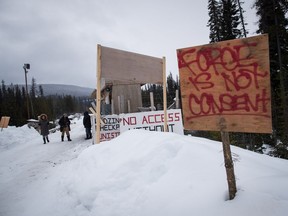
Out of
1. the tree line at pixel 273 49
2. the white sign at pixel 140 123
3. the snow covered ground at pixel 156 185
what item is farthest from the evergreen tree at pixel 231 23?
the snow covered ground at pixel 156 185

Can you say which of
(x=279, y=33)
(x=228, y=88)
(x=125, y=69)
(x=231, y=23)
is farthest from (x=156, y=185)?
(x=231, y=23)

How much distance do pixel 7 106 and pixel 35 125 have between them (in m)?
27.8

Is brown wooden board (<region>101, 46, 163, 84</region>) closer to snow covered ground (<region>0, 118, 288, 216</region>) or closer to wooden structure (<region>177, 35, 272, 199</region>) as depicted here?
snow covered ground (<region>0, 118, 288, 216</region>)

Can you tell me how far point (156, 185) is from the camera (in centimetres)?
310

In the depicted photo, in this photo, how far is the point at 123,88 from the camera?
12898 millimetres

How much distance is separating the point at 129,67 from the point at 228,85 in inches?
166

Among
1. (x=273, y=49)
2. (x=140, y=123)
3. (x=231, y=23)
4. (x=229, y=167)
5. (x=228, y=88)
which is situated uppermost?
(x=231, y=23)

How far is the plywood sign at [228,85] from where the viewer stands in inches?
87.2

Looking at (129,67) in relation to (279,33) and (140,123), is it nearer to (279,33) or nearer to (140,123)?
(140,123)

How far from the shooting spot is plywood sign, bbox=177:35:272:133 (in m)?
2.21

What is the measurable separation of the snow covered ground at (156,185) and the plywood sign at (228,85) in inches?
30.0

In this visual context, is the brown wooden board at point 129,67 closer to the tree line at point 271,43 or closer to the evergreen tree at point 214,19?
the tree line at point 271,43

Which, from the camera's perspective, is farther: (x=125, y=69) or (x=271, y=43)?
(x=271, y=43)

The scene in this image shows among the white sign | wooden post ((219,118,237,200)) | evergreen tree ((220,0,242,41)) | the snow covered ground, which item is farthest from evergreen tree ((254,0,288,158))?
wooden post ((219,118,237,200))
